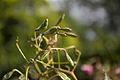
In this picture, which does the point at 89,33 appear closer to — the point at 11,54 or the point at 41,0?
the point at 41,0

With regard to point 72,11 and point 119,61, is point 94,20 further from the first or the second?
point 119,61

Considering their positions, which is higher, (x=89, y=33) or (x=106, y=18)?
(x=106, y=18)

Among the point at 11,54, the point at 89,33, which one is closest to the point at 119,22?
the point at 89,33

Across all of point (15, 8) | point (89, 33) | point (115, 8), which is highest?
point (15, 8)

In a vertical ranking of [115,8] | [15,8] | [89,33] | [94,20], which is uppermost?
[15,8]

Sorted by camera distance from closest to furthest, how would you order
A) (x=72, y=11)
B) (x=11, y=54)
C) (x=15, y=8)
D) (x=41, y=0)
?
(x=11, y=54) < (x=15, y=8) < (x=41, y=0) < (x=72, y=11)

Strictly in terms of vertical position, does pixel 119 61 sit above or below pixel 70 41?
above

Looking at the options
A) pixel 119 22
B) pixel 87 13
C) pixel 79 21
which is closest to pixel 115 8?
pixel 119 22

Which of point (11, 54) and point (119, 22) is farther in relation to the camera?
point (119, 22)

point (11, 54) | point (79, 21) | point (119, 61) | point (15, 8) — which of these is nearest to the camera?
point (119, 61)
